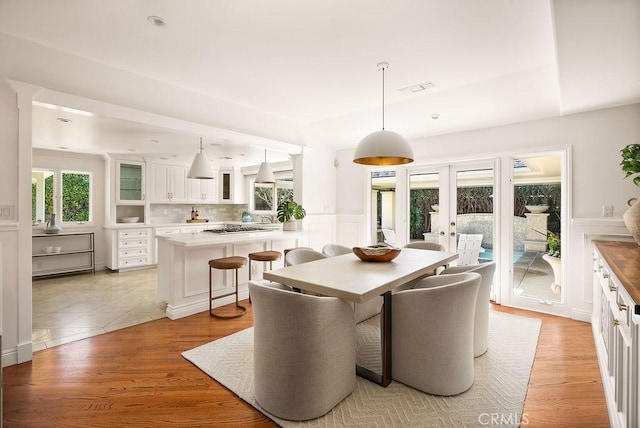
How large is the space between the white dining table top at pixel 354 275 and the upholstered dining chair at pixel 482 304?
328mm

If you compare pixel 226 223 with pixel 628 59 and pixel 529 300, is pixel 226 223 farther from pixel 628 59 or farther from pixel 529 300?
pixel 628 59

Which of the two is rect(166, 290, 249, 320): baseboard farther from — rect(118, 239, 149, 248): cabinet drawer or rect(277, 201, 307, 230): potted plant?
rect(118, 239, 149, 248): cabinet drawer

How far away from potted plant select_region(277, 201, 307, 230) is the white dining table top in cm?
194

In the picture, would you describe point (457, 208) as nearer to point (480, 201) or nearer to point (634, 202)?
point (480, 201)

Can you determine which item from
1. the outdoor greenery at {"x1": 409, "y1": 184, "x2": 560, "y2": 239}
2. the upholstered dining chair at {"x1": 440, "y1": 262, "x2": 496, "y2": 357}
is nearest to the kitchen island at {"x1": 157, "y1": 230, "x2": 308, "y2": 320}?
the outdoor greenery at {"x1": 409, "y1": 184, "x2": 560, "y2": 239}

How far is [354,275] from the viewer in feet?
7.58

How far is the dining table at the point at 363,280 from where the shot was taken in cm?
199

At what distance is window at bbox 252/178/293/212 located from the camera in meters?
7.44

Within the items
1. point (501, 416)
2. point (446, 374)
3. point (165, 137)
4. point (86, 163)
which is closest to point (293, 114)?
point (165, 137)

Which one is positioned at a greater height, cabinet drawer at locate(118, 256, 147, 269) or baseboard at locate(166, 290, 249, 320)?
cabinet drawer at locate(118, 256, 147, 269)

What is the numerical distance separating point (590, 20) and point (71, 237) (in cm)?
760

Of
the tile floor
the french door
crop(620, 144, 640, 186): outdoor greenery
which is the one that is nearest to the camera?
crop(620, 144, 640, 186): outdoor greenery

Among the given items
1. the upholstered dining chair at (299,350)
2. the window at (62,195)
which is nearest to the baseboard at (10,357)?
the upholstered dining chair at (299,350)

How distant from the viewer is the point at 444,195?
475 cm
